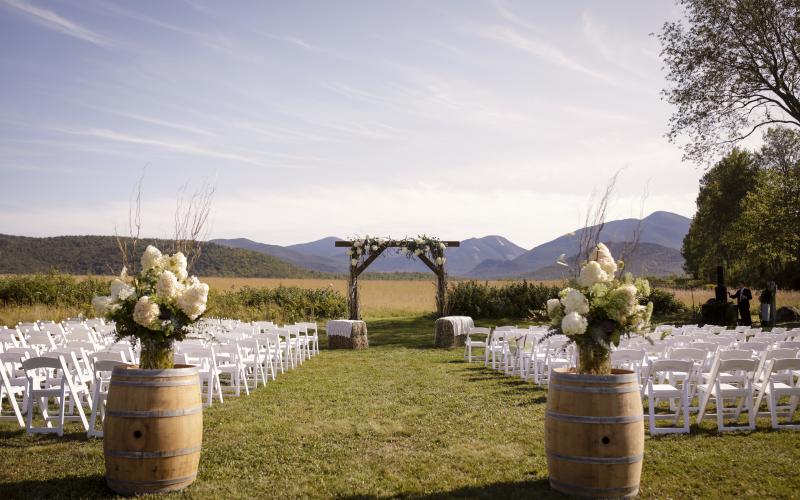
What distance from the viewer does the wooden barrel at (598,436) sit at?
4.21 meters

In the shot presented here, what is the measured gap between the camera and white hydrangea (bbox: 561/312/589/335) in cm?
421

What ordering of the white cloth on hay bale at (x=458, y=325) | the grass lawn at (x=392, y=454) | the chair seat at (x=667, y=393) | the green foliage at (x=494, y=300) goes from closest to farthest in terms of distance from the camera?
the grass lawn at (x=392, y=454) → the chair seat at (x=667, y=393) → the white cloth on hay bale at (x=458, y=325) → the green foliage at (x=494, y=300)

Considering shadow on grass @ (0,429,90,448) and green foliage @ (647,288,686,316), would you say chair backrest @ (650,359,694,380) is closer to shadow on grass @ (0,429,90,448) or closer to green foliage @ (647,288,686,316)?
shadow on grass @ (0,429,90,448)

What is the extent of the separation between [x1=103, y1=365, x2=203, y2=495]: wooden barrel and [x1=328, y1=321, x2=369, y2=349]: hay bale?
33.4 feet

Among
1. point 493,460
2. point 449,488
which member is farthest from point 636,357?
point 449,488

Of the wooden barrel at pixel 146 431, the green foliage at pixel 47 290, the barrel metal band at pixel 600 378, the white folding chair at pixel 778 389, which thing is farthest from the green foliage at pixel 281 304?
the barrel metal band at pixel 600 378

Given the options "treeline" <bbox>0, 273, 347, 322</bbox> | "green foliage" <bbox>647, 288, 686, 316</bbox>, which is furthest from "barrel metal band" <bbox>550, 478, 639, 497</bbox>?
Result: "green foliage" <bbox>647, 288, 686, 316</bbox>

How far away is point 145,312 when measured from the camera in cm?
447

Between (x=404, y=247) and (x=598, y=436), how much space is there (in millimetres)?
12958

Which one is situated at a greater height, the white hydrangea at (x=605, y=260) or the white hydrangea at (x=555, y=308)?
the white hydrangea at (x=605, y=260)

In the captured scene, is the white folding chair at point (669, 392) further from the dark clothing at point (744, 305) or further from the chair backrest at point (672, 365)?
the dark clothing at point (744, 305)

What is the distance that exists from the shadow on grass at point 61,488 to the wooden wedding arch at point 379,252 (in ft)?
38.9

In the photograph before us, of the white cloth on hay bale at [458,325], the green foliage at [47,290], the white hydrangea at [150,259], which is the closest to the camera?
the white hydrangea at [150,259]

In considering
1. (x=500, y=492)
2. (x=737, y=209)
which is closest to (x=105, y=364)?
(x=500, y=492)
